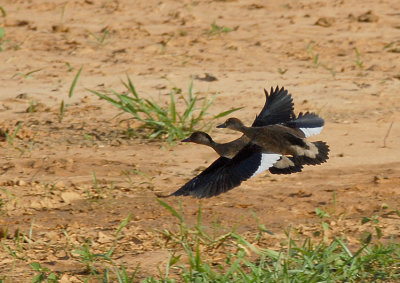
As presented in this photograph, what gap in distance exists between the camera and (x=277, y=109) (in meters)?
5.74

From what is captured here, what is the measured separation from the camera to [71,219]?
5234 millimetres

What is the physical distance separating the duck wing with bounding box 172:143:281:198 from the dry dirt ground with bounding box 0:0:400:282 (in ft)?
1.12

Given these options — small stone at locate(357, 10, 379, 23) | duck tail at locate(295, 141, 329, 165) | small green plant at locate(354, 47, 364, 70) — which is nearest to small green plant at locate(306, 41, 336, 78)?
small green plant at locate(354, 47, 364, 70)

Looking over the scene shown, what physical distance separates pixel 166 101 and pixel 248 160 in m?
2.61

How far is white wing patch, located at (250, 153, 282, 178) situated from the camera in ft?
16.0

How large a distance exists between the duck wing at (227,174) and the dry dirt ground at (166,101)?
13.4 inches

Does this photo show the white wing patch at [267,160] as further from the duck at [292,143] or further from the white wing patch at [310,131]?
the white wing patch at [310,131]

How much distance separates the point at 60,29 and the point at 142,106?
329cm

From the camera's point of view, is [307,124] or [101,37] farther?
[101,37]

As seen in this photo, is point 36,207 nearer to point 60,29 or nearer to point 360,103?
point 360,103

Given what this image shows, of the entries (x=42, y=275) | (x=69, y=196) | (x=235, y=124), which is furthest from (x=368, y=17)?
(x=42, y=275)

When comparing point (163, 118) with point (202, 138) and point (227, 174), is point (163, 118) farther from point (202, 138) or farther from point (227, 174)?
point (227, 174)

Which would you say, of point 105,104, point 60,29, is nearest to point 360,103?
point 105,104

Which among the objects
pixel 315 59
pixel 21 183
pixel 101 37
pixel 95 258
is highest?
pixel 315 59
